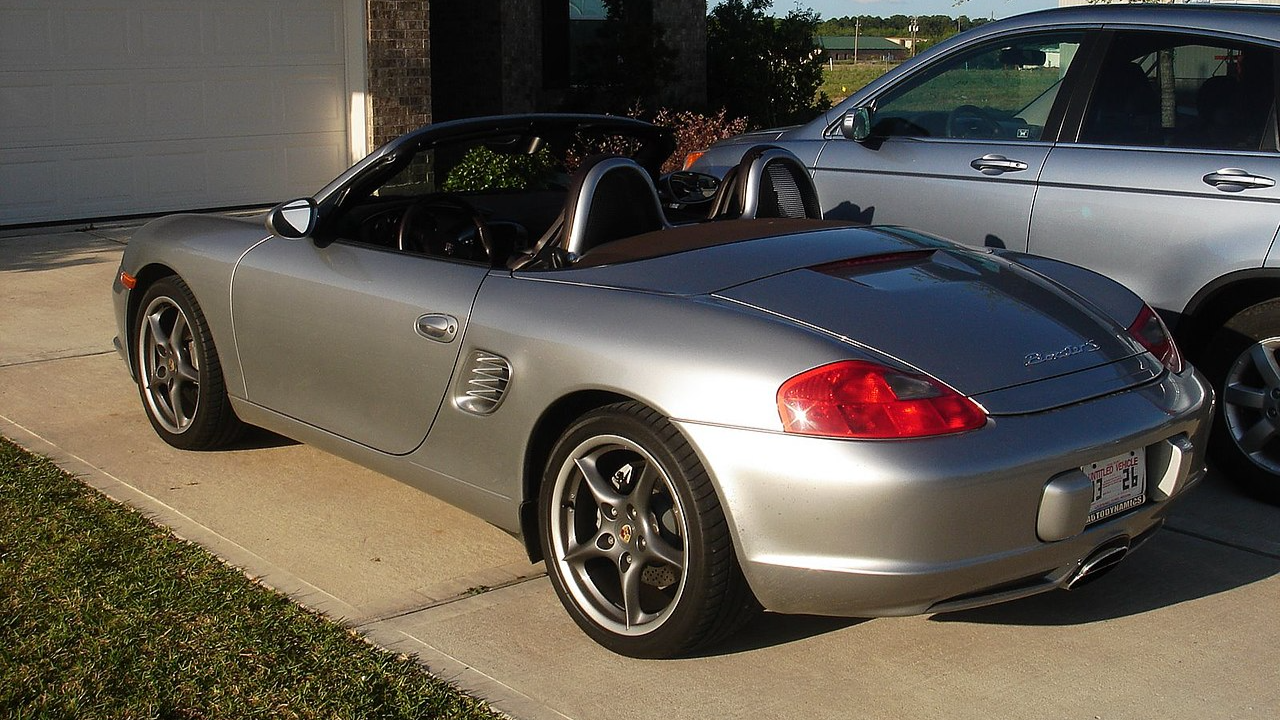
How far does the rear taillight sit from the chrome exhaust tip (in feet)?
2.29

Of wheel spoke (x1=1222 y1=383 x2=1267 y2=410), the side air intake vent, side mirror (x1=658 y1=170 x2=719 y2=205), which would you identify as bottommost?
wheel spoke (x1=1222 y1=383 x2=1267 y2=410)

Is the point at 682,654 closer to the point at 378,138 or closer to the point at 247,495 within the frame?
the point at 247,495

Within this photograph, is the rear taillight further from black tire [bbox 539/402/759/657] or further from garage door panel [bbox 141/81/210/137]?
garage door panel [bbox 141/81/210/137]

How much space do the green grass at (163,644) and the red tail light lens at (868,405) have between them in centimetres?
114

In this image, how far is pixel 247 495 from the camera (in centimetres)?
548

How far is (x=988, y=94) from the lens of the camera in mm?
6562

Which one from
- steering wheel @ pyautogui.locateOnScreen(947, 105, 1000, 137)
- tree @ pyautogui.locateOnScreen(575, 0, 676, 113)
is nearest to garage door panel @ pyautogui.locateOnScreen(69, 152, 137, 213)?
tree @ pyautogui.locateOnScreen(575, 0, 676, 113)

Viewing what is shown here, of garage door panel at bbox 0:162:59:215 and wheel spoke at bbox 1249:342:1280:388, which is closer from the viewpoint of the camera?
wheel spoke at bbox 1249:342:1280:388

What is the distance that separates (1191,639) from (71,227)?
987 cm

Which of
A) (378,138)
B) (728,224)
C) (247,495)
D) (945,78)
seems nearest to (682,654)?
(728,224)

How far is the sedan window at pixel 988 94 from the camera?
630cm

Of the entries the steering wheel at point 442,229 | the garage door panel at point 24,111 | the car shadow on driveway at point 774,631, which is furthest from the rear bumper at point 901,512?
the garage door panel at point 24,111

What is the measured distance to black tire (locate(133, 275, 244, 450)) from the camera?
569cm

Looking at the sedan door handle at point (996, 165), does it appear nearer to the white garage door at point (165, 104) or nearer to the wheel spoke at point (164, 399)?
the wheel spoke at point (164, 399)
